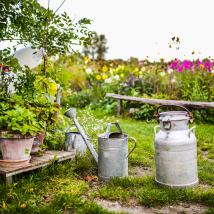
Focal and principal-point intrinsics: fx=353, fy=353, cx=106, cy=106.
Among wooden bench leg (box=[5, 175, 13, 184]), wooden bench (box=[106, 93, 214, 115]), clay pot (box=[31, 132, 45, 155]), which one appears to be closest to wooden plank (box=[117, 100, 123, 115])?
wooden bench (box=[106, 93, 214, 115])

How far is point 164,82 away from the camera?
9281 millimetres

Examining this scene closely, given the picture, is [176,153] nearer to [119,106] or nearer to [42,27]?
[42,27]

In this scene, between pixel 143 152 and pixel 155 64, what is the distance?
5336 millimetres

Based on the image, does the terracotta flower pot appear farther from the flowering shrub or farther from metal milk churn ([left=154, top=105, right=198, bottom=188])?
the flowering shrub

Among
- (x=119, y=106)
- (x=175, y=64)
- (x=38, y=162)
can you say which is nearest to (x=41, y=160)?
(x=38, y=162)

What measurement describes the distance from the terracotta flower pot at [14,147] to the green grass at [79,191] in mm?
228

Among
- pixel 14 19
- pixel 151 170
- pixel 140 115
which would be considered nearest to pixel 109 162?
pixel 151 170

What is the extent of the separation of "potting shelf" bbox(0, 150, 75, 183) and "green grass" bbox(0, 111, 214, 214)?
0.24 ft

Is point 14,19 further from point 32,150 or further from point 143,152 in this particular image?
point 143,152

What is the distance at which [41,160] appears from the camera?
12.6 feet

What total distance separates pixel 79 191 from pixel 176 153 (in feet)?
3.40

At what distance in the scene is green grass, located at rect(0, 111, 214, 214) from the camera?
10.0ft

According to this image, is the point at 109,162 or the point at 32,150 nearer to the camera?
the point at 109,162

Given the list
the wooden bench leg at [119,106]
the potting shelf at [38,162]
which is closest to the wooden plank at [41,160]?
the potting shelf at [38,162]
